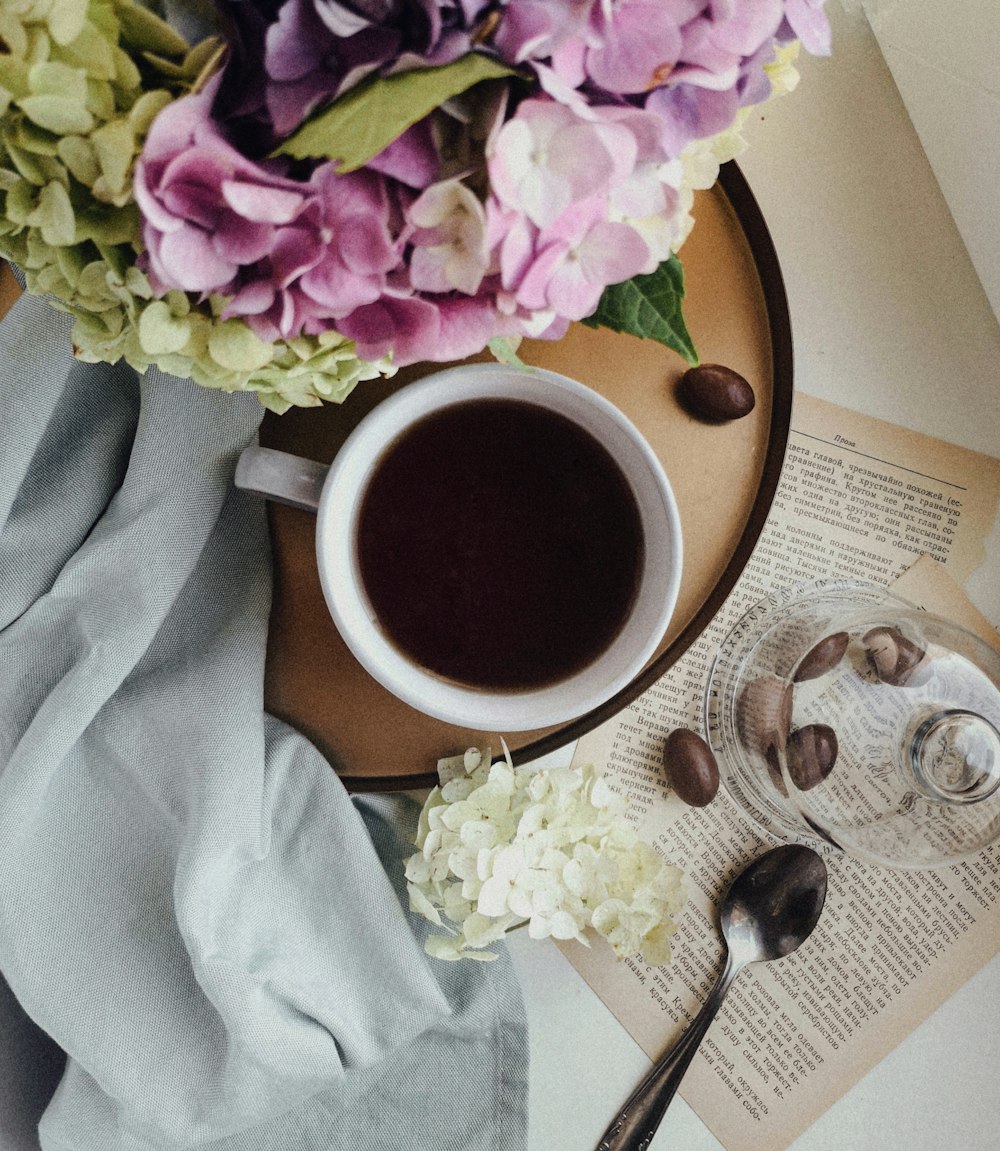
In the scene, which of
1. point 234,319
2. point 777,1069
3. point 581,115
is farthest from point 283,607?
point 777,1069

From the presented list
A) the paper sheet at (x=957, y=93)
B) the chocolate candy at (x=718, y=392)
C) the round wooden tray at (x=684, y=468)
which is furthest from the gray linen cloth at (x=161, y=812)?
the paper sheet at (x=957, y=93)

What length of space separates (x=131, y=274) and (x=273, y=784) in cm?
37

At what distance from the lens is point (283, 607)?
657 mm

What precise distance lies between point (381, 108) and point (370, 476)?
1.05 feet

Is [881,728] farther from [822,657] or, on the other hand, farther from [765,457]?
[765,457]

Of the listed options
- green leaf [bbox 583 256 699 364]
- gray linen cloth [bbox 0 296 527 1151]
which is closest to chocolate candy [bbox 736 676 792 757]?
gray linen cloth [bbox 0 296 527 1151]

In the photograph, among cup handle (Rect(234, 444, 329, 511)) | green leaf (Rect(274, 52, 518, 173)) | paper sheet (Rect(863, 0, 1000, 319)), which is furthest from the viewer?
paper sheet (Rect(863, 0, 1000, 319))

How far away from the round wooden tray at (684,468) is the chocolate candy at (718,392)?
0.01 metres

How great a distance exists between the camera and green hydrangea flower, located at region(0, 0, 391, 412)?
32 cm

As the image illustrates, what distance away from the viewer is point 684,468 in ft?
2.15

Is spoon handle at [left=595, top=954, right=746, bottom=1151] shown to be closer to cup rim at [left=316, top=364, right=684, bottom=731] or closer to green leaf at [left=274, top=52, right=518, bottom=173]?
cup rim at [left=316, top=364, right=684, bottom=731]

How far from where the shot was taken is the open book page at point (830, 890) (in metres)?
0.77

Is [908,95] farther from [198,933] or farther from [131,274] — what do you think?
[198,933]

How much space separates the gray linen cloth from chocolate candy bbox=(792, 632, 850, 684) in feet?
0.97
